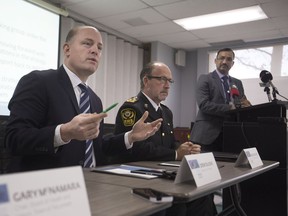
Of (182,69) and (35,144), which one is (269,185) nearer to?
(35,144)

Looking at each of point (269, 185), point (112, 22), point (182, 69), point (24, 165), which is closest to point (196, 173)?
point (24, 165)

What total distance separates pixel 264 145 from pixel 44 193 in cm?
184

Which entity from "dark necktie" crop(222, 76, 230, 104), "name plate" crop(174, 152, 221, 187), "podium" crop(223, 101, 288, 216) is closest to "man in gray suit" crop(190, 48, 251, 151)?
"dark necktie" crop(222, 76, 230, 104)

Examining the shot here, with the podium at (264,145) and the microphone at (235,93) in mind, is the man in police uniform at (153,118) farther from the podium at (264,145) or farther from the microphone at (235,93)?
the microphone at (235,93)

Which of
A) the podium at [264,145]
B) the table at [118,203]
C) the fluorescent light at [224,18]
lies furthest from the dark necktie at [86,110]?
the fluorescent light at [224,18]

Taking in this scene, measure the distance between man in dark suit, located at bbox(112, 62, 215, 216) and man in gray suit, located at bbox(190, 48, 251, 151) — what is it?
49 centimetres

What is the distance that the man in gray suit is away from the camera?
8.36 feet

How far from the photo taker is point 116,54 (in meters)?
5.17

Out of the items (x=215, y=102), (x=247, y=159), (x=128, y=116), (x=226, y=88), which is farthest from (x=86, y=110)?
(x=226, y=88)

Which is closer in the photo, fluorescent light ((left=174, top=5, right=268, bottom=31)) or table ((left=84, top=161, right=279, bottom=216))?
table ((left=84, top=161, right=279, bottom=216))

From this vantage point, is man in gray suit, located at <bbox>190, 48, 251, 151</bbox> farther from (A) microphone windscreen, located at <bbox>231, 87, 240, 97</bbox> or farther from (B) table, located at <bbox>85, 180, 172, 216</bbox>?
(B) table, located at <bbox>85, 180, 172, 216</bbox>

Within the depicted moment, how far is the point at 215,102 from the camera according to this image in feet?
8.94

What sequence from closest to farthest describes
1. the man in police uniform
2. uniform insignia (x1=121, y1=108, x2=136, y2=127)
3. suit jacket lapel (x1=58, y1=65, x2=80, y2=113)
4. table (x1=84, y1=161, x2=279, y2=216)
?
table (x1=84, y1=161, x2=279, y2=216)
suit jacket lapel (x1=58, y1=65, x2=80, y2=113)
the man in police uniform
uniform insignia (x1=121, y1=108, x2=136, y2=127)

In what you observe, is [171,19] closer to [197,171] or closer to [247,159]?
[247,159]
